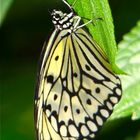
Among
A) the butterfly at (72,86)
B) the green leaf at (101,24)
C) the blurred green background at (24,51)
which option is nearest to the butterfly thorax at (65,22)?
the butterfly at (72,86)

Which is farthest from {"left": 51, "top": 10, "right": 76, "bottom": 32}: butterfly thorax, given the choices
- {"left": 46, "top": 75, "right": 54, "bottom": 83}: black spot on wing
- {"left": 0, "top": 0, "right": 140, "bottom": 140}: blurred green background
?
{"left": 0, "top": 0, "right": 140, "bottom": 140}: blurred green background

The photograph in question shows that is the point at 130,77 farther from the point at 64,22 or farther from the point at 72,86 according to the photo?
the point at 64,22

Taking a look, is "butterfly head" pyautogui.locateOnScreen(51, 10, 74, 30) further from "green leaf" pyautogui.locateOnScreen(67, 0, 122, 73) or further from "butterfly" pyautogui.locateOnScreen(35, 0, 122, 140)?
"green leaf" pyautogui.locateOnScreen(67, 0, 122, 73)

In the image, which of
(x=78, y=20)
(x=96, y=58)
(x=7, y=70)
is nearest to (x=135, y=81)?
(x=96, y=58)

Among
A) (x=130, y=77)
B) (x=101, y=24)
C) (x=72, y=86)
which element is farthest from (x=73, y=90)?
(x=101, y=24)

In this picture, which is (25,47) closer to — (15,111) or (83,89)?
(15,111)

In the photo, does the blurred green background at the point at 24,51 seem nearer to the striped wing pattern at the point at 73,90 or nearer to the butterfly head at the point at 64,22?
the striped wing pattern at the point at 73,90

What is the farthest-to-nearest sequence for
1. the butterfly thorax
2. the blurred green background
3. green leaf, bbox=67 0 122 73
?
the blurred green background, the butterfly thorax, green leaf, bbox=67 0 122 73
